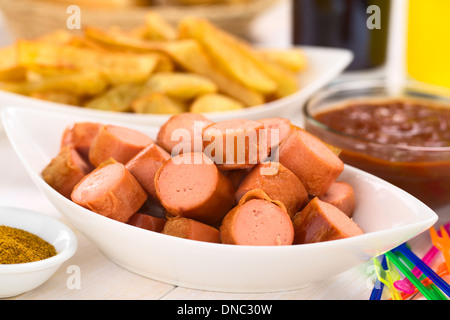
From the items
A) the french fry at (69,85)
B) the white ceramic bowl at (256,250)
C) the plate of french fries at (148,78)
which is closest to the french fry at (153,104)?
the plate of french fries at (148,78)

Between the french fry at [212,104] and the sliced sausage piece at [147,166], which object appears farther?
the french fry at [212,104]

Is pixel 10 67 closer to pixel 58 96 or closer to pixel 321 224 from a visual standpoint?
pixel 58 96

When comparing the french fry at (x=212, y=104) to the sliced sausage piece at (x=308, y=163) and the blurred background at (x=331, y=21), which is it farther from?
the blurred background at (x=331, y=21)

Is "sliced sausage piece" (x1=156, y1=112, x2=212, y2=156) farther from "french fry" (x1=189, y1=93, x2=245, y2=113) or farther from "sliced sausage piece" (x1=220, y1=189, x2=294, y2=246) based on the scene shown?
"french fry" (x1=189, y1=93, x2=245, y2=113)

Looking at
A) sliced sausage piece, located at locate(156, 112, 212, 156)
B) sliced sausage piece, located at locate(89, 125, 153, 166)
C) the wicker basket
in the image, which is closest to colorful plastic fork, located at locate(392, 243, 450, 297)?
sliced sausage piece, located at locate(156, 112, 212, 156)

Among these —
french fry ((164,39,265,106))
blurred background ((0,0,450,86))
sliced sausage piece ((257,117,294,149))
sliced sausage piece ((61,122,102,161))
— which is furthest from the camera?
blurred background ((0,0,450,86))

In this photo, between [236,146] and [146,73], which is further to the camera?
[146,73]

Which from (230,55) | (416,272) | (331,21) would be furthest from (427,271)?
(331,21)
